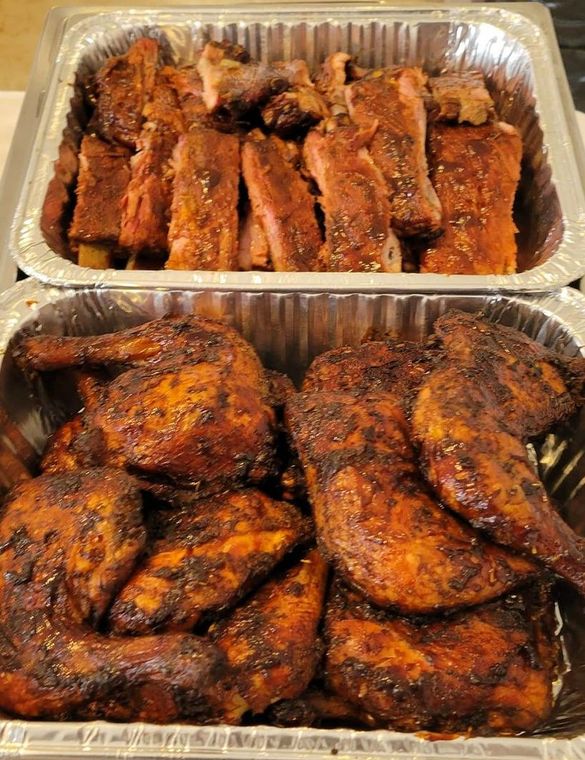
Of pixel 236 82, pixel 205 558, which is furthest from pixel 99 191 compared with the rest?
pixel 205 558

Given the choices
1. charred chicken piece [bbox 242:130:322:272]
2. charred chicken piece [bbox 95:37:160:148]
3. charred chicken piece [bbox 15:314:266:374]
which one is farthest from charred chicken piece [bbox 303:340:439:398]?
charred chicken piece [bbox 95:37:160:148]

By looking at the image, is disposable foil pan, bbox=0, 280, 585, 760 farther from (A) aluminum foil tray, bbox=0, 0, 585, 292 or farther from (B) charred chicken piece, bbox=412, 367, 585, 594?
(B) charred chicken piece, bbox=412, 367, 585, 594

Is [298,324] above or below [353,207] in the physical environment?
below

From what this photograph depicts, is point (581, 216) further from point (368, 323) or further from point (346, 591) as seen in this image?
point (346, 591)

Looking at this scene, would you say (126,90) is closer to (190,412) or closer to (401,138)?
(401,138)

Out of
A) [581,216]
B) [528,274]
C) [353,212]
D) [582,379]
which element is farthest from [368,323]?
[581,216]

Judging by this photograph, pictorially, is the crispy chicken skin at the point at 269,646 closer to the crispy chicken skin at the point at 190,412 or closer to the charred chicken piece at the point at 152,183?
the crispy chicken skin at the point at 190,412
